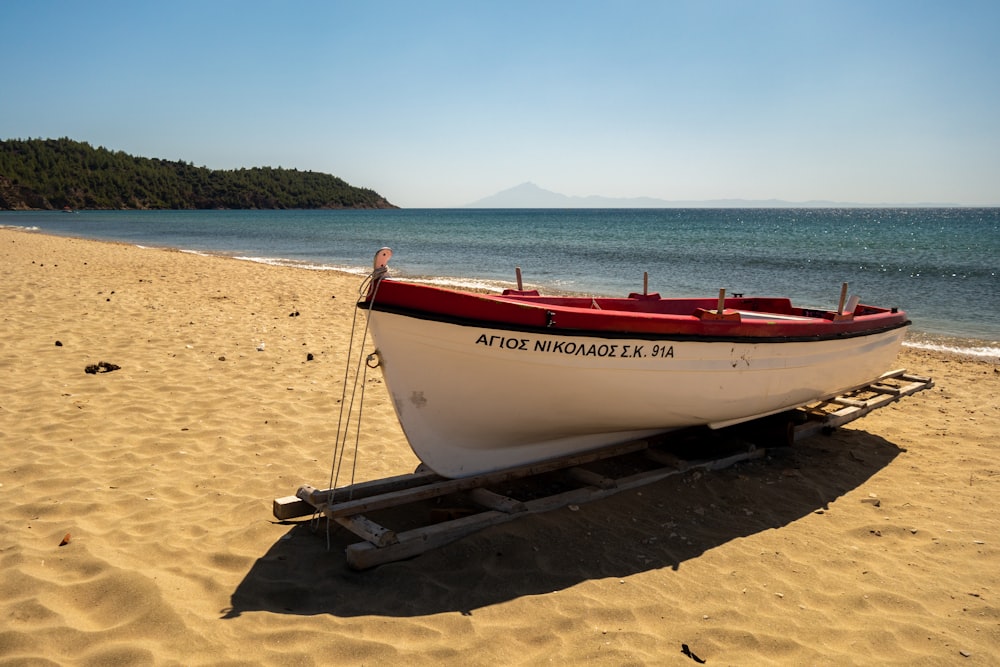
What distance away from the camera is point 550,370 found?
12.9 feet

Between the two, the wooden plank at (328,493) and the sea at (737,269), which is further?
the sea at (737,269)

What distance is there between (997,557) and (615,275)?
18766 mm

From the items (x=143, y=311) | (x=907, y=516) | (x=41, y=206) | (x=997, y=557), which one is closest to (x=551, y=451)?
(x=907, y=516)

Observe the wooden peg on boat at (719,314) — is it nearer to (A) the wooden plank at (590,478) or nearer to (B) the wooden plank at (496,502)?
(A) the wooden plank at (590,478)

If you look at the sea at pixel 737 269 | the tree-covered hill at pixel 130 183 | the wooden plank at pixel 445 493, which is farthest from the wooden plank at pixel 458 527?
the tree-covered hill at pixel 130 183

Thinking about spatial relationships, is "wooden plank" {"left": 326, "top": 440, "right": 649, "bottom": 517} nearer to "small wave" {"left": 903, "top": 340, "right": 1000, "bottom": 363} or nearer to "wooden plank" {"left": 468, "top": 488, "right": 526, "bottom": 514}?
"wooden plank" {"left": 468, "top": 488, "right": 526, "bottom": 514}

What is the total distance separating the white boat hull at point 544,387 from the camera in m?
3.79

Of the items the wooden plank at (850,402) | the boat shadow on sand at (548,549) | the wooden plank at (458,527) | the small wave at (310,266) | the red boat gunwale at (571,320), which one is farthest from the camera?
the small wave at (310,266)

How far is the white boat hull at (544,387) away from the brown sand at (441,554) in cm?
53

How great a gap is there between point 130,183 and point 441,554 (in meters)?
129

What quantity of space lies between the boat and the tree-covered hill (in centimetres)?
11192

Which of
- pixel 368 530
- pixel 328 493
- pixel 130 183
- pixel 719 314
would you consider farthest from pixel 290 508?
pixel 130 183

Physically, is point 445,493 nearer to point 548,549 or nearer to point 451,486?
point 451,486

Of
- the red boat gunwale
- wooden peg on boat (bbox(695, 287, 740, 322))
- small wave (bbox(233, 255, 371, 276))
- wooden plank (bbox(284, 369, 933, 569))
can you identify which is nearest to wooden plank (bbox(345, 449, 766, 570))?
wooden plank (bbox(284, 369, 933, 569))
